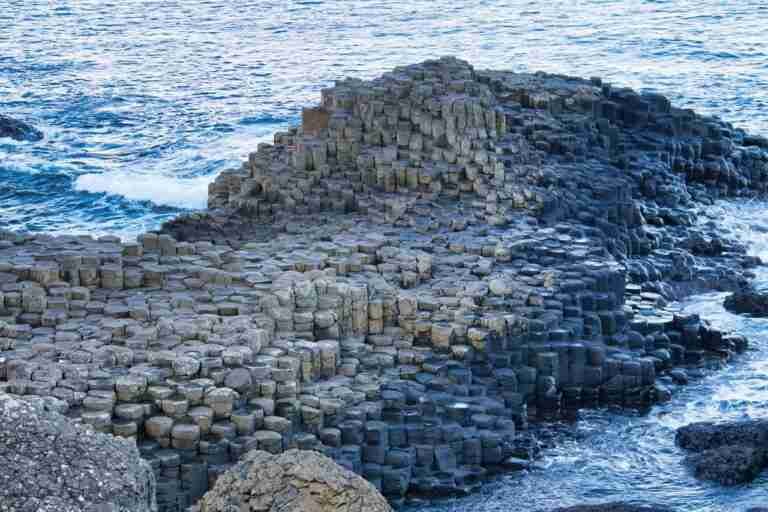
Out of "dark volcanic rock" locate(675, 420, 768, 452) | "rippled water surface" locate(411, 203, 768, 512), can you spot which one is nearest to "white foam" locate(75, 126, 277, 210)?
"rippled water surface" locate(411, 203, 768, 512)

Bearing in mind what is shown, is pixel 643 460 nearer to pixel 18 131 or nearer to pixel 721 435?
pixel 721 435

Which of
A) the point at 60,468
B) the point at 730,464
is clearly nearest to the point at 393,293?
the point at 730,464

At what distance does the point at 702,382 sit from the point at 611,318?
5.40 ft

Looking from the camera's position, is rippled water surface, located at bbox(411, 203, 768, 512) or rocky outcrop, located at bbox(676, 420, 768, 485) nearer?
rippled water surface, located at bbox(411, 203, 768, 512)

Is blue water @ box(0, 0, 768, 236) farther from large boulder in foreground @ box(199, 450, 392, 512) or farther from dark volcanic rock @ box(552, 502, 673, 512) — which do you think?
large boulder in foreground @ box(199, 450, 392, 512)

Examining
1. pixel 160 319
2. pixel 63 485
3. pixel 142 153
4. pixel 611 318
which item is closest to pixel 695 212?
pixel 611 318

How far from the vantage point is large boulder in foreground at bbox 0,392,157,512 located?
13.7m

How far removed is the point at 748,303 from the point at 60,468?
15617 millimetres

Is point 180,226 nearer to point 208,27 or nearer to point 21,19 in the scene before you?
point 208,27

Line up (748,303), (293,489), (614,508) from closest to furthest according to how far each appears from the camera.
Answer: (293,489)
(614,508)
(748,303)

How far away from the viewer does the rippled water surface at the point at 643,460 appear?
2069 cm

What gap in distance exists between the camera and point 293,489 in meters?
15.3

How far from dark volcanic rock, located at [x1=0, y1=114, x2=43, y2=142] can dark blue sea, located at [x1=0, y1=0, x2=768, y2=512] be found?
2.26ft

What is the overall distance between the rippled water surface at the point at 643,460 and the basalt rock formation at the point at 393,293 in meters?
0.45
